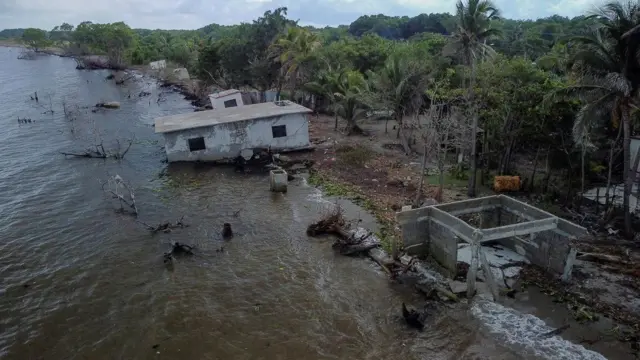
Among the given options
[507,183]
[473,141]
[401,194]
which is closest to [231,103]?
[401,194]

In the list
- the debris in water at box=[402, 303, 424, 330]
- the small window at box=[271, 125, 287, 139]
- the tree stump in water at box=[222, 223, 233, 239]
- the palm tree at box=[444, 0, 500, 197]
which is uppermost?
the palm tree at box=[444, 0, 500, 197]

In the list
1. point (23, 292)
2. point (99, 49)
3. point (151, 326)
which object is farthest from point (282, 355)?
point (99, 49)

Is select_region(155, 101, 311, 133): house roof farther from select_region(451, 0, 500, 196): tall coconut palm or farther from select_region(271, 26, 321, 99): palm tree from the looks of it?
select_region(451, 0, 500, 196): tall coconut palm

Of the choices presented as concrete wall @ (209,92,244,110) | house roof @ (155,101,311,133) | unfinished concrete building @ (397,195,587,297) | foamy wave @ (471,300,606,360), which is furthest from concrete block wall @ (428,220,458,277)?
concrete wall @ (209,92,244,110)

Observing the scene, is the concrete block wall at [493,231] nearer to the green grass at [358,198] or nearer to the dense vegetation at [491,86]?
the green grass at [358,198]

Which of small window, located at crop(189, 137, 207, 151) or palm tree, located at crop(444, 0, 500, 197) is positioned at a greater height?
palm tree, located at crop(444, 0, 500, 197)
